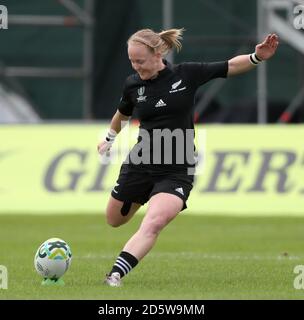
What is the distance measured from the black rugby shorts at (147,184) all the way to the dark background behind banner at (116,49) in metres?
17.3

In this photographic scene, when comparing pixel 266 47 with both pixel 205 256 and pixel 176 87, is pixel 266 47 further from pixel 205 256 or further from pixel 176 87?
pixel 205 256

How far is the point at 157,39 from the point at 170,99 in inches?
25.7

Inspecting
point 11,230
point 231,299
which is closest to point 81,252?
point 11,230

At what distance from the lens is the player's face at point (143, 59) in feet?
37.8

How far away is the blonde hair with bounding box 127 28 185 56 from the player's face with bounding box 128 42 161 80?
2.0 inches

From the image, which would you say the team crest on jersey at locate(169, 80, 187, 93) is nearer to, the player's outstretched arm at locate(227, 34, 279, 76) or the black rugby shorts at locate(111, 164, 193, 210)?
the player's outstretched arm at locate(227, 34, 279, 76)

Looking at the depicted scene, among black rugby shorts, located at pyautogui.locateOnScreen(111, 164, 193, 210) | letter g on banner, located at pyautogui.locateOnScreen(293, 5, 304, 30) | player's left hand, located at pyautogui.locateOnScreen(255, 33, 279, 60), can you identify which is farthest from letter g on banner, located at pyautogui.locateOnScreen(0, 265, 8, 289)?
letter g on banner, located at pyautogui.locateOnScreen(293, 5, 304, 30)

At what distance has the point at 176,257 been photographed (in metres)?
14.9

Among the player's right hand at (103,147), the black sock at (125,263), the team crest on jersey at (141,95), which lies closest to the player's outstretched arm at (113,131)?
the player's right hand at (103,147)

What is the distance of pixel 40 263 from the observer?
11.6 meters

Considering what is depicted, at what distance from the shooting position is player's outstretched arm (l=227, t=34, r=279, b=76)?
11.8 metres

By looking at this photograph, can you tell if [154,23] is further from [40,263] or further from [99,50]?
[40,263]

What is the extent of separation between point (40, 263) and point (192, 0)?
62.9ft

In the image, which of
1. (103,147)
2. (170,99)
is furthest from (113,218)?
(170,99)
